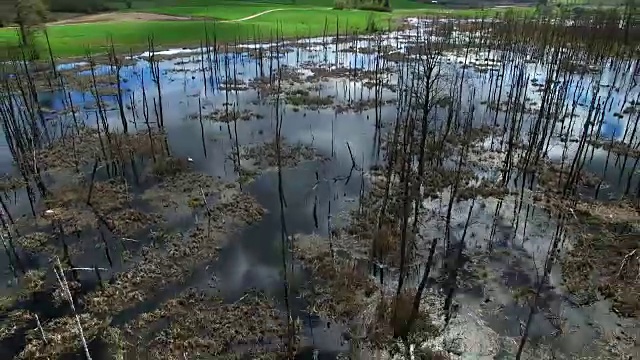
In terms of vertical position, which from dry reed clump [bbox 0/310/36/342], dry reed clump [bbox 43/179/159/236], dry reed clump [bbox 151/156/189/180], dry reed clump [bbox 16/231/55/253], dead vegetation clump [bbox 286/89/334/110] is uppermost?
dead vegetation clump [bbox 286/89/334/110]

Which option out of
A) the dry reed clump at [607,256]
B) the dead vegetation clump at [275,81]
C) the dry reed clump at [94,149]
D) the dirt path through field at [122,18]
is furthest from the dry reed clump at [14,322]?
the dirt path through field at [122,18]

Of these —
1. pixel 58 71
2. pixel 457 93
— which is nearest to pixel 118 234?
pixel 457 93

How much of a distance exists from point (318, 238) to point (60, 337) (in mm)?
12252

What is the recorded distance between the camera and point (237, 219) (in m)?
24.4

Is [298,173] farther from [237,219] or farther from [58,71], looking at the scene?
[58,71]

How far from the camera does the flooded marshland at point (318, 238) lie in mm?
16703

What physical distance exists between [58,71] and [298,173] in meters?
38.9

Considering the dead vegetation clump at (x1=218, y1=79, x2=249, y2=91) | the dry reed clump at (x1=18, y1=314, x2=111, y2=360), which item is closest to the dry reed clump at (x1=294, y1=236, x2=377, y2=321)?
the dry reed clump at (x1=18, y1=314, x2=111, y2=360)

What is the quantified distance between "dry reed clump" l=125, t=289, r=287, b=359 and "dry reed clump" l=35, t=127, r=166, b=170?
15.9 meters

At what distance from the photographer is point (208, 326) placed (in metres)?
17.1

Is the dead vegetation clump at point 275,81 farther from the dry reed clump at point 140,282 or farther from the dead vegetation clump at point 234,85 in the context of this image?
the dry reed clump at point 140,282

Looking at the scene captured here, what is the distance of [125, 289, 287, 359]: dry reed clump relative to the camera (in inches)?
637

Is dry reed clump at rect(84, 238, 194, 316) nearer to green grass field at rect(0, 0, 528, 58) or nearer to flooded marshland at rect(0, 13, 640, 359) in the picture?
flooded marshland at rect(0, 13, 640, 359)

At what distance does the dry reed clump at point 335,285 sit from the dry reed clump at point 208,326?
80.4 inches
